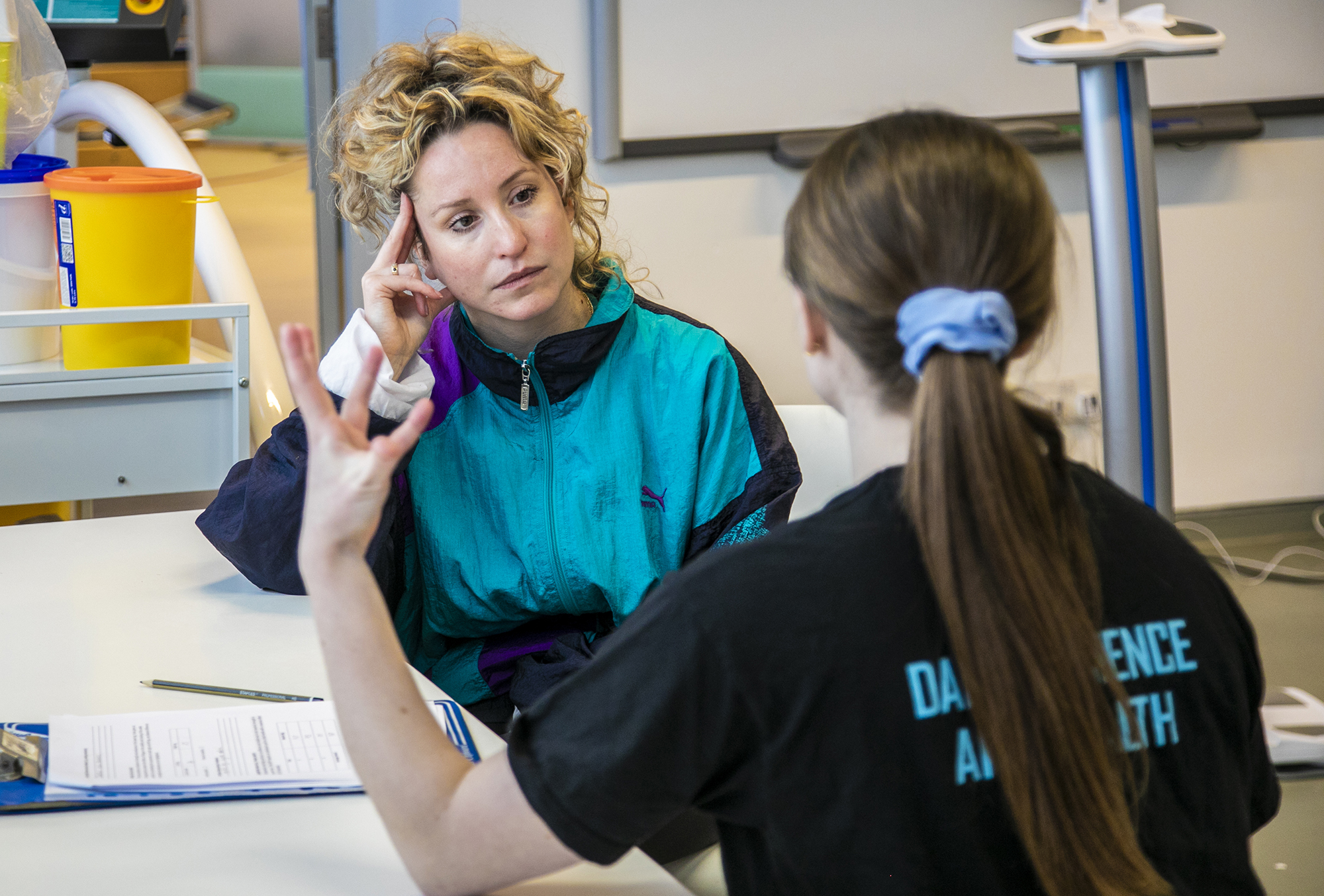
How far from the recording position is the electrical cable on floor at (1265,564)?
2893 mm

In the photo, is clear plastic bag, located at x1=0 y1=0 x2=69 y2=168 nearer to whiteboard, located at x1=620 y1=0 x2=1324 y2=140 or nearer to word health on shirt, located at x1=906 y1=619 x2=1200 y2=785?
whiteboard, located at x1=620 y1=0 x2=1324 y2=140

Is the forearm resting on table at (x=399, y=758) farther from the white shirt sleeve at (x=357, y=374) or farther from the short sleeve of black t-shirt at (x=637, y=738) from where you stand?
the white shirt sleeve at (x=357, y=374)

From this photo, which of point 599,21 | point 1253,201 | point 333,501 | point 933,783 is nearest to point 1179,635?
point 933,783

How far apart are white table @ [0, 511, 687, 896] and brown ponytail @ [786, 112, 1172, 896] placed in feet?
0.88

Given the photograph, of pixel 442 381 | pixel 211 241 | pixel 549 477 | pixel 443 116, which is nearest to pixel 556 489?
pixel 549 477

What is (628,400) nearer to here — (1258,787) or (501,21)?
(1258,787)

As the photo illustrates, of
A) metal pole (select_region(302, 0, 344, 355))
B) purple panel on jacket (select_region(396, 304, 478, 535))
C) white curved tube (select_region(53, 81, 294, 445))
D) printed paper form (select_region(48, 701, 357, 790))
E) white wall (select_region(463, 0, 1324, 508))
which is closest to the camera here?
printed paper form (select_region(48, 701, 357, 790))

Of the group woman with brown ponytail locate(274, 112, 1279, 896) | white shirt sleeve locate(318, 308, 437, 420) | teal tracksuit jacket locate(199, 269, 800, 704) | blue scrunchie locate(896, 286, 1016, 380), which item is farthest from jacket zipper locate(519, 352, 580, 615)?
blue scrunchie locate(896, 286, 1016, 380)

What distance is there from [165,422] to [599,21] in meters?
1.27

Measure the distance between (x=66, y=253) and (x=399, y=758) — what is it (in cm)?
119

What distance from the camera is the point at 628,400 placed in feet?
4.57

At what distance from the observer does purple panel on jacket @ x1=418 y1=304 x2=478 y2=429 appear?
139cm

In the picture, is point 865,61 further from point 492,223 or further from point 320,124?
point 492,223

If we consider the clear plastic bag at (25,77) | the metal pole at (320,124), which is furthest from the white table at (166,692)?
the metal pole at (320,124)
